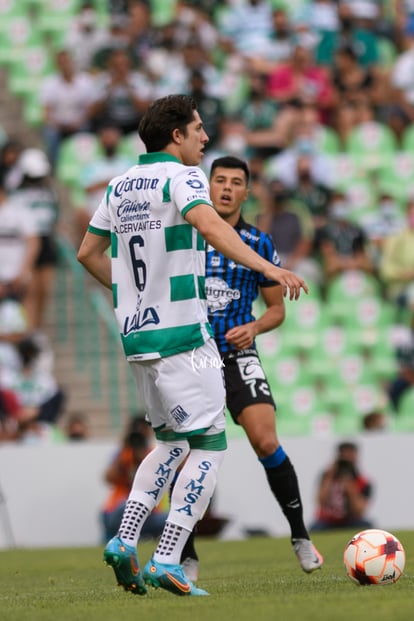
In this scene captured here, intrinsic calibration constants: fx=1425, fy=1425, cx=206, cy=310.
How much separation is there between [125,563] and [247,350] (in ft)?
8.26

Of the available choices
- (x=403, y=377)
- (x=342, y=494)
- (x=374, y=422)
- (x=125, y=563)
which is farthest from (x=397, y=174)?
(x=125, y=563)

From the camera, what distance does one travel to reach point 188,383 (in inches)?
258

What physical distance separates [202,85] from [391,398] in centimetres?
506

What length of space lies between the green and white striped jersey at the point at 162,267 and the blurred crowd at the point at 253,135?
8.90 meters

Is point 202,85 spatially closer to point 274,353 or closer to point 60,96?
point 60,96

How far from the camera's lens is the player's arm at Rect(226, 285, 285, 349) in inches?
308

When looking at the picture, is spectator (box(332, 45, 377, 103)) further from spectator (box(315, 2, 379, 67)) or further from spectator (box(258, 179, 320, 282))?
spectator (box(258, 179, 320, 282))

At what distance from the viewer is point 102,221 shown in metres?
7.05

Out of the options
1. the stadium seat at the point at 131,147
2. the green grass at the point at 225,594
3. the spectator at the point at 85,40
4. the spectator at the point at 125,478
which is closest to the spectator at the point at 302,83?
the stadium seat at the point at 131,147

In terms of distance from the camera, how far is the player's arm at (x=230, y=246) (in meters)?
6.16

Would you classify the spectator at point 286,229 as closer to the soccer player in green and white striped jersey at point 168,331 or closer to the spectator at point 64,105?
the spectator at point 64,105

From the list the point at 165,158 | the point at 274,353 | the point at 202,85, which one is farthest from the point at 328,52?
the point at 165,158

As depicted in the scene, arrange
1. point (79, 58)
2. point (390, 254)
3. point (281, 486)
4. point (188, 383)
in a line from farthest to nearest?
point (79, 58) → point (390, 254) → point (281, 486) → point (188, 383)

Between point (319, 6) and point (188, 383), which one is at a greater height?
point (319, 6)
